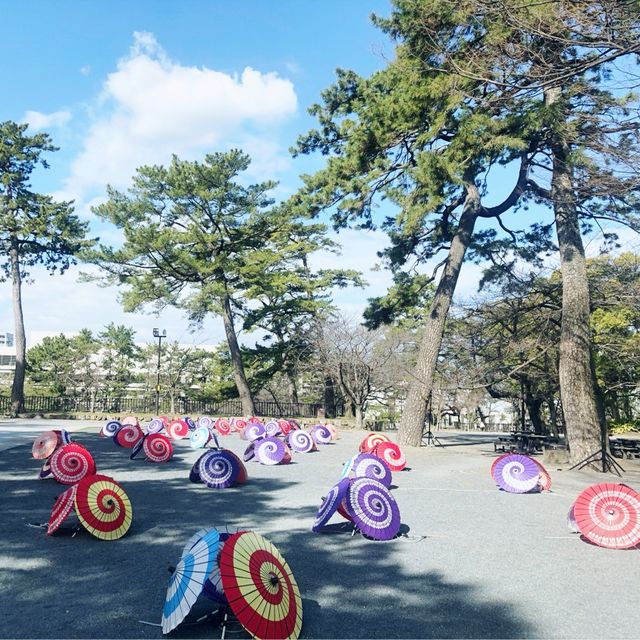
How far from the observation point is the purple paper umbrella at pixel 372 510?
6.42 meters

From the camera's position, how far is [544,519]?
7.86m

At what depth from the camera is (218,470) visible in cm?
996

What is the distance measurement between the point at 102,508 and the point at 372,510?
2.95 m

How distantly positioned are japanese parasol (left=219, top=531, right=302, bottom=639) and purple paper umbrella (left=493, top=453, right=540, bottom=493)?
276 inches

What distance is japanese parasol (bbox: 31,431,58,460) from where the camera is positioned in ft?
38.7

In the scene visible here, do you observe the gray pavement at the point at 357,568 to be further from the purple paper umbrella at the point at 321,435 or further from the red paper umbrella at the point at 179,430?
the purple paper umbrella at the point at 321,435

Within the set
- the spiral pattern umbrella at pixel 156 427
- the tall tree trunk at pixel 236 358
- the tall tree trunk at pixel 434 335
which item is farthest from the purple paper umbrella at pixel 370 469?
the tall tree trunk at pixel 236 358

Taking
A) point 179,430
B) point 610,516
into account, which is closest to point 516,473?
point 610,516

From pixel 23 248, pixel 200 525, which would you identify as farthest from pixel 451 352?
pixel 23 248

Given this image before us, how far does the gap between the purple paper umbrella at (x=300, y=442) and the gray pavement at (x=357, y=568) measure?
6.65 m

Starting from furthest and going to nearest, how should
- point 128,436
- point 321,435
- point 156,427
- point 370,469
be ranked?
1. point 321,435
2. point 156,427
3. point 128,436
4. point 370,469

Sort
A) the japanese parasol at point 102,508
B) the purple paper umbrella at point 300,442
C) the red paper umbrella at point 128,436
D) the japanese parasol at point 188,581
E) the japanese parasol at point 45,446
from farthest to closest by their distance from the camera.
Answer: the purple paper umbrella at point 300,442 < the red paper umbrella at point 128,436 < the japanese parasol at point 45,446 < the japanese parasol at point 102,508 < the japanese parasol at point 188,581

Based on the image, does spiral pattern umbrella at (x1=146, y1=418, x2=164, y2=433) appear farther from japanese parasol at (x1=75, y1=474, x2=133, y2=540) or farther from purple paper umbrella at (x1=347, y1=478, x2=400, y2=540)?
purple paper umbrella at (x1=347, y1=478, x2=400, y2=540)

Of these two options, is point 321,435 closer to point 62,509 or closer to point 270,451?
point 270,451
